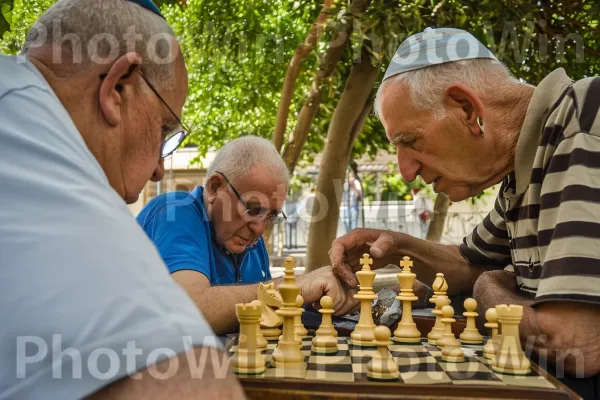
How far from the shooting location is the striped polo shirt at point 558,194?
1723 mm

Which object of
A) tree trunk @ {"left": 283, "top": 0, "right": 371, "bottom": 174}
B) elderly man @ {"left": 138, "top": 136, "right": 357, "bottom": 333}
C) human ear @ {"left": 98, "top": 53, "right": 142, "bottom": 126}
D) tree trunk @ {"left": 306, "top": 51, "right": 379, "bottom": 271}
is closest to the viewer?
human ear @ {"left": 98, "top": 53, "right": 142, "bottom": 126}

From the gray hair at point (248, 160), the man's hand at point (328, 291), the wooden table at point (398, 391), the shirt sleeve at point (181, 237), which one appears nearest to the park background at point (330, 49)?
the gray hair at point (248, 160)

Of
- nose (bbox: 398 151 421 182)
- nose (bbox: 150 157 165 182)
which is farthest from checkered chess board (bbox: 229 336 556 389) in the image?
nose (bbox: 398 151 421 182)

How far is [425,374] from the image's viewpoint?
4.90 ft

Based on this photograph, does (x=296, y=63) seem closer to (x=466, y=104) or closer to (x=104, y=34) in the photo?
(x=466, y=104)

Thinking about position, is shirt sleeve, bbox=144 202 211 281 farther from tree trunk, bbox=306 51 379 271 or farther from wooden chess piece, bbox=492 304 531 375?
tree trunk, bbox=306 51 379 271

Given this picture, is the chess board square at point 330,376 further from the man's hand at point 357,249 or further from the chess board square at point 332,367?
the man's hand at point 357,249

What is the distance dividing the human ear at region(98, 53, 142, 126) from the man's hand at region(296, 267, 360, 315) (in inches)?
51.3

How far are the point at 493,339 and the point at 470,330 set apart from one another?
157 mm

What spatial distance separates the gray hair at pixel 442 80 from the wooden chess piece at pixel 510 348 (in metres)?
0.76

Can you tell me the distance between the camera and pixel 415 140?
2252 millimetres

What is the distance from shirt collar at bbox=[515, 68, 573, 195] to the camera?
2.02m

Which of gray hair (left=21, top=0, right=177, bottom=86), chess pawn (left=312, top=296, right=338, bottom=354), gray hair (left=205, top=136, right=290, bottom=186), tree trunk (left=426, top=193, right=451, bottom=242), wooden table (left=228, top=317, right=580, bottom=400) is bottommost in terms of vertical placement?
tree trunk (left=426, top=193, right=451, bottom=242)

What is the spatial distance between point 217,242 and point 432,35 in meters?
1.31
